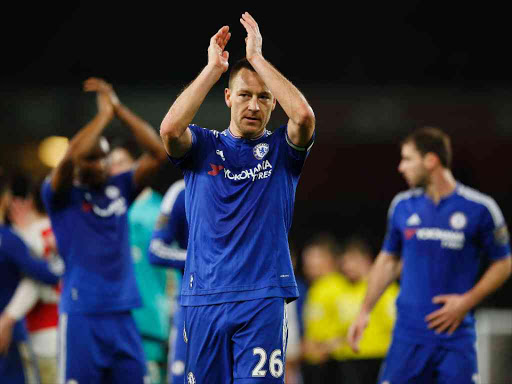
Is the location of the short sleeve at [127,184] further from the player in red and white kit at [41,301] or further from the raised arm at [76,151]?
the player in red and white kit at [41,301]

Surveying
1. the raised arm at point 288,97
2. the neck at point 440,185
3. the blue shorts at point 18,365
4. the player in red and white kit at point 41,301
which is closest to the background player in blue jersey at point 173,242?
the player in red and white kit at point 41,301

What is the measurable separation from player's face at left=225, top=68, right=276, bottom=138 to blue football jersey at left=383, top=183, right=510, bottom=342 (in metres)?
2.22

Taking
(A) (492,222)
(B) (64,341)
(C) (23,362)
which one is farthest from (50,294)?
(A) (492,222)

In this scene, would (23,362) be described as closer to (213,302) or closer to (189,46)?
(213,302)

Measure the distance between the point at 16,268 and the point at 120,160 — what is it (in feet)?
5.22

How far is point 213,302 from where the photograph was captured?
451cm

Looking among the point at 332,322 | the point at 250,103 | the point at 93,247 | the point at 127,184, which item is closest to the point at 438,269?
the point at 250,103

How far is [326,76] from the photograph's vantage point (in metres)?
20.5

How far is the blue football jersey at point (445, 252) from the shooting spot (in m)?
6.29

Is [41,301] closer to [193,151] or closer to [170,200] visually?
[170,200]

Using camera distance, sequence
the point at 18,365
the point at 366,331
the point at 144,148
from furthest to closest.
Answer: the point at 366,331
the point at 18,365
the point at 144,148

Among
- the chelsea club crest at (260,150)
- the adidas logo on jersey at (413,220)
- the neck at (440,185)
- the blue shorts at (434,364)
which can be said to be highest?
the neck at (440,185)

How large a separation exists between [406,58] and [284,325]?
1675 cm

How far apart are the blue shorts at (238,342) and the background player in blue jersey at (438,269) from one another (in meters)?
2.02
